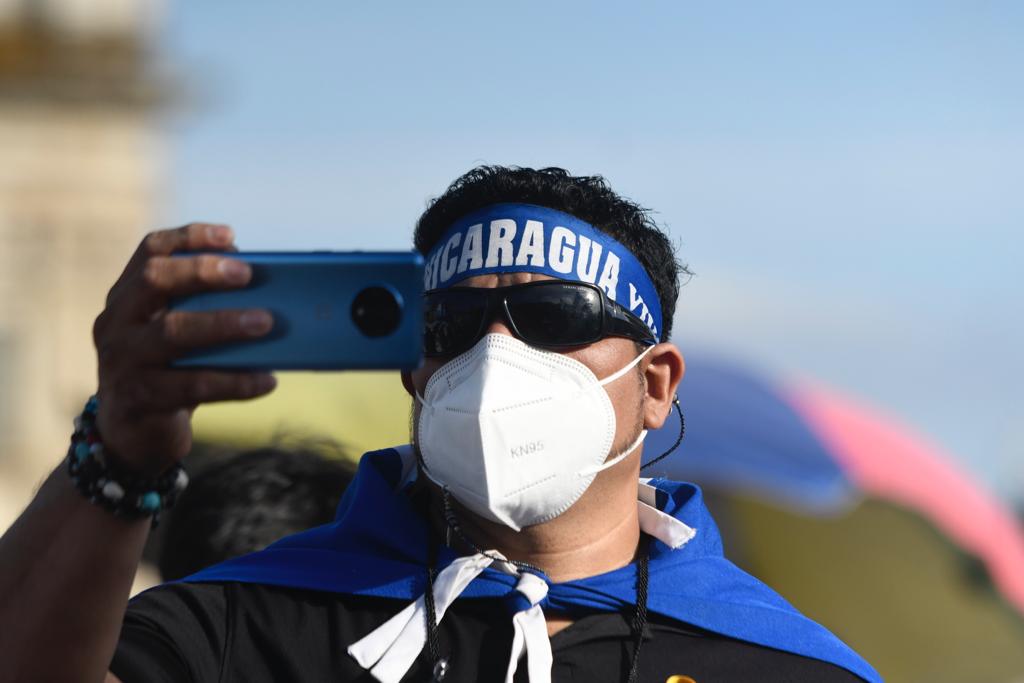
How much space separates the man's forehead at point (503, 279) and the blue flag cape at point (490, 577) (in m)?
0.44

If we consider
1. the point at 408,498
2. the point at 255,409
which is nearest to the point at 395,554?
the point at 408,498

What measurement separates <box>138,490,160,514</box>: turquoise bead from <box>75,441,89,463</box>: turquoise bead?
0.09m

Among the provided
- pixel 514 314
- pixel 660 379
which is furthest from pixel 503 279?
pixel 660 379

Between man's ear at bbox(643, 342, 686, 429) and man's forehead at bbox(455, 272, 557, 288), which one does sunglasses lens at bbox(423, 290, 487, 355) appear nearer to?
man's forehead at bbox(455, 272, 557, 288)

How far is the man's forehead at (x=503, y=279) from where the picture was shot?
2920mm

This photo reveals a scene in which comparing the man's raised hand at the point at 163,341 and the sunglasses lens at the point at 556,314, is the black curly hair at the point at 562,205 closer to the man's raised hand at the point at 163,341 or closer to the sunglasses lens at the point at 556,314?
the sunglasses lens at the point at 556,314

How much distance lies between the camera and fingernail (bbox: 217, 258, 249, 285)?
175 cm

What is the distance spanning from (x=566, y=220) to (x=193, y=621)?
1.09m

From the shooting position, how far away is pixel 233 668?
2557mm

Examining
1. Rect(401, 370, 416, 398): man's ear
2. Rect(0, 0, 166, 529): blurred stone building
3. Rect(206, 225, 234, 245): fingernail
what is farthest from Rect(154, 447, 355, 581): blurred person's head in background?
Rect(0, 0, 166, 529): blurred stone building

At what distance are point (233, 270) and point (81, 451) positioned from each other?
0.31 m

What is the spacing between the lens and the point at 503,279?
2.92 metres

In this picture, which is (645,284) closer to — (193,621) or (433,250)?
(433,250)

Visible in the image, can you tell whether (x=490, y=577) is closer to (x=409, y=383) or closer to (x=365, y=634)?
(x=365, y=634)
